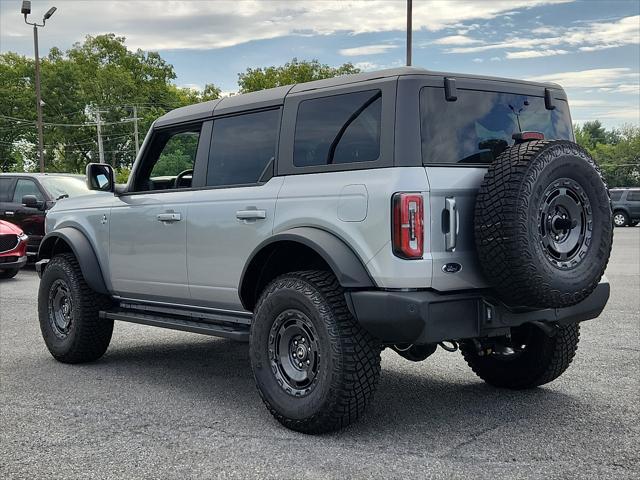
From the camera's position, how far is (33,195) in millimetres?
15352

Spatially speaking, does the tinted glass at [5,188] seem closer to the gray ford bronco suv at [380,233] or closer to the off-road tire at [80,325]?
the off-road tire at [80,325]

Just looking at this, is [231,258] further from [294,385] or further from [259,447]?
[259,447]

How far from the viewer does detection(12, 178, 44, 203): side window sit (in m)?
15.8

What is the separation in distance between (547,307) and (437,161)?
0.99 m

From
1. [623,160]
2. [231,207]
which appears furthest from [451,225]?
[623,160]

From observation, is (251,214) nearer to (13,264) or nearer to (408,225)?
(408,225)

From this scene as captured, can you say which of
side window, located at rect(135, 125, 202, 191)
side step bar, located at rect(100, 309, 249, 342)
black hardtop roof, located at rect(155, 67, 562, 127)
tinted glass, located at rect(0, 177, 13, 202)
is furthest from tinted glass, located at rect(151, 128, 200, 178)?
tinted glass, located at rect(0, 177, 13, 202)

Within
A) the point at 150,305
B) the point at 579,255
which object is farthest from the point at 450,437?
the point at 150,305

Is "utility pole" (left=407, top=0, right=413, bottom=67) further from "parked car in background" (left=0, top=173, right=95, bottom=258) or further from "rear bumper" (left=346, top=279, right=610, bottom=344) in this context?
"rear bumper" (left=346, top=279, right=610, bottom=344)

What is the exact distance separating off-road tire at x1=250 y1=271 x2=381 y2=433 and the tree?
190ft

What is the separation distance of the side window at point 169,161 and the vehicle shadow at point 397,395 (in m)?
1.47

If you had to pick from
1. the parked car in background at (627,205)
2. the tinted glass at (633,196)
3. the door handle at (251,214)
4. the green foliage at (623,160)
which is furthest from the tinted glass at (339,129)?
the green foliage at (623,160)

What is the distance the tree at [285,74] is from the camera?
62.6 meters

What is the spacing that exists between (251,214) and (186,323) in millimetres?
1119
